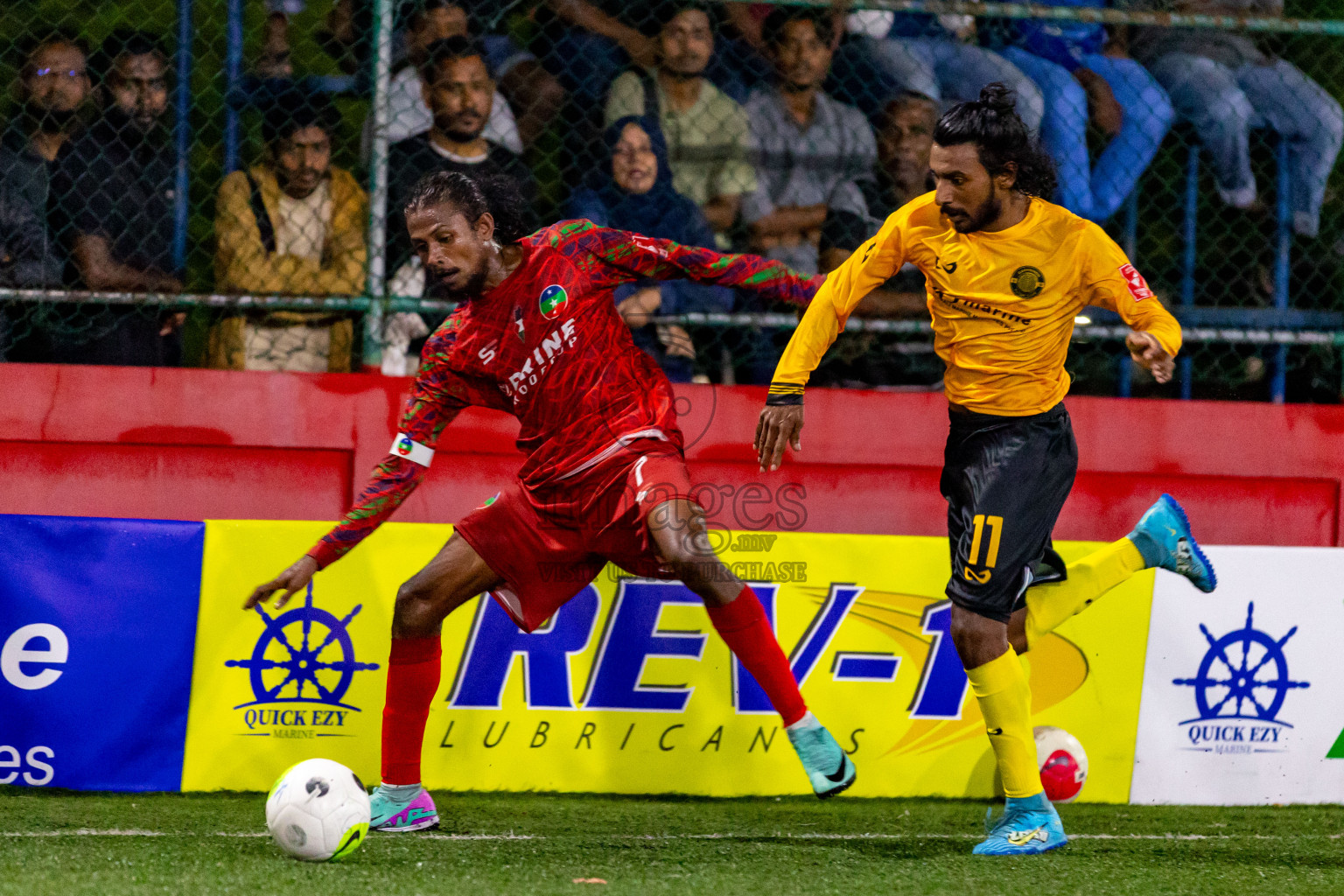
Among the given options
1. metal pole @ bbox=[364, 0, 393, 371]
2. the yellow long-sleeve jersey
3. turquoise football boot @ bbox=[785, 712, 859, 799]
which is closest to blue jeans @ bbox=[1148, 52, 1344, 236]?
the yellow long-sleeve jersey

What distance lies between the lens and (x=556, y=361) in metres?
3.98

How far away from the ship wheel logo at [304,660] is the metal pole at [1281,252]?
3751 millimetres

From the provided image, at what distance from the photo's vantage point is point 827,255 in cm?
569

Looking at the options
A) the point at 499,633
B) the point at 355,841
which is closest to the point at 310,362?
the point at 499,633

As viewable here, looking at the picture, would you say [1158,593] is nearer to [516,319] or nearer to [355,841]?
[516,319]

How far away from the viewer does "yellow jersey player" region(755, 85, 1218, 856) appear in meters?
3.72

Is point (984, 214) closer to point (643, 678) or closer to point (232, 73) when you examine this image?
point (643, 678)

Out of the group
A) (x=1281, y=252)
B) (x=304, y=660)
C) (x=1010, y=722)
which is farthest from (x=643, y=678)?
(x=1281, y=252)

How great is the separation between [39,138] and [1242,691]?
4.68 meters

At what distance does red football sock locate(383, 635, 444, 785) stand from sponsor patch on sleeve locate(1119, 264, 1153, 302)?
84.5 inches

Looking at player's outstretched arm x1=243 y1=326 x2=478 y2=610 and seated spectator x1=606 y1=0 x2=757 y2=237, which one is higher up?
seated spectator x1=606 y1=0 x2=757 y2=237

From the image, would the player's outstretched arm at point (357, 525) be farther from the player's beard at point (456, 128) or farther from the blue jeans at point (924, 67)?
the blue jeans at point (924, 67)

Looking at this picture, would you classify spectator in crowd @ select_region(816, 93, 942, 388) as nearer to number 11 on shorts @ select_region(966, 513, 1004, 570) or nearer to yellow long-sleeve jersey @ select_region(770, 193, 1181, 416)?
yellow long-sleeve jersey @ select_region(770, 193, 1181, 416)

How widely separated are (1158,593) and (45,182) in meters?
4.20
